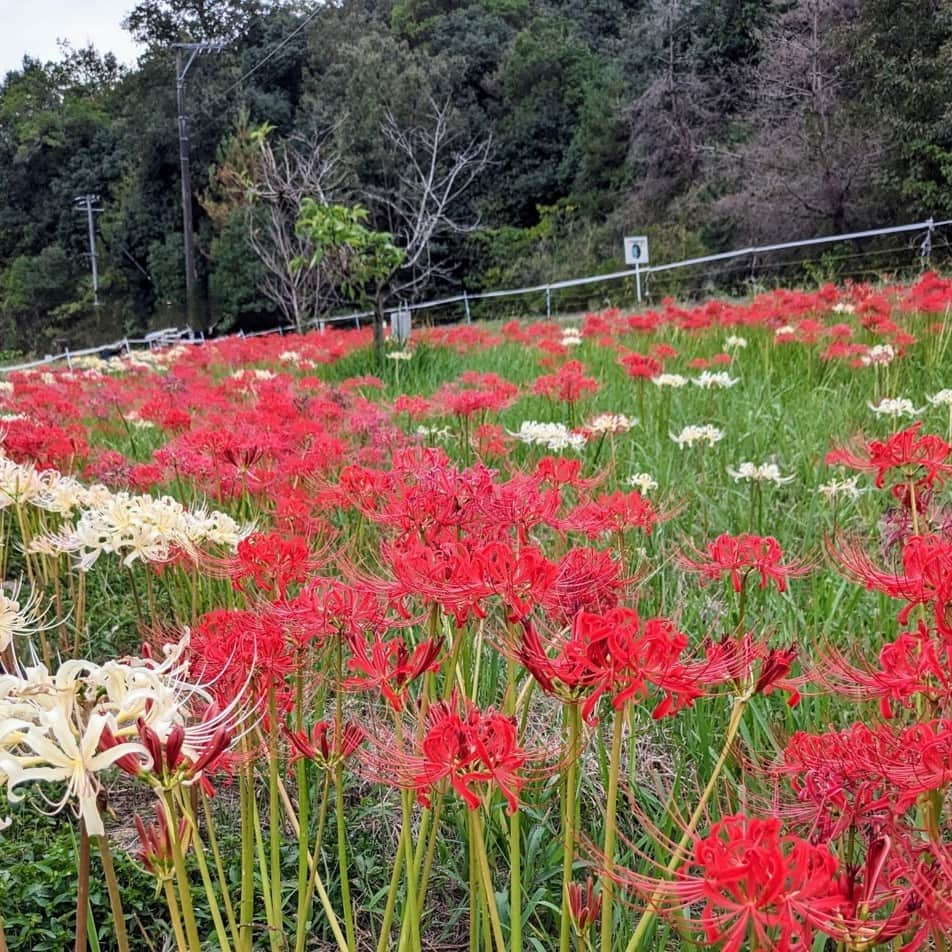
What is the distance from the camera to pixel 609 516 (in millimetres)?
1321

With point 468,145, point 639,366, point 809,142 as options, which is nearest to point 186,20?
point 468,145

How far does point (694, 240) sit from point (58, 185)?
37.0 m

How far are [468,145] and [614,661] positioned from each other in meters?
28.6

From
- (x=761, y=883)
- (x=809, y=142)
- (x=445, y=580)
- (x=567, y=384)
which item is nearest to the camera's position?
(x=761, y=883)

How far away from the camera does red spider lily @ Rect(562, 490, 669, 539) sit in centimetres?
125

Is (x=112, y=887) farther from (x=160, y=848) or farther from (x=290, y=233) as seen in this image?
(x=290, y=233)

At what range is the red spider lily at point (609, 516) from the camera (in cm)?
125

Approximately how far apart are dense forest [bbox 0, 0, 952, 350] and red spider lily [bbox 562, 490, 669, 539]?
8.64 m

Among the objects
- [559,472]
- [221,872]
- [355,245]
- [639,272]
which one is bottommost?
[221,872]

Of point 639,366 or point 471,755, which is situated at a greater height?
point 639,366

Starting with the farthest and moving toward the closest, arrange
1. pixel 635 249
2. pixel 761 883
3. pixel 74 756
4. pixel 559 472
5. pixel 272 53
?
pixel 272 53 < pixel 635 249 < pixel 559 472 < pixel 74 756 < pixel 761 883

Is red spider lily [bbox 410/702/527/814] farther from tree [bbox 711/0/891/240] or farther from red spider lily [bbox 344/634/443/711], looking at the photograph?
tree [bbox 711/0/891/240]

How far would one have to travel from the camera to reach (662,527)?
2846 mm

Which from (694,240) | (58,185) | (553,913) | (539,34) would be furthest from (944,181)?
(58,185)
